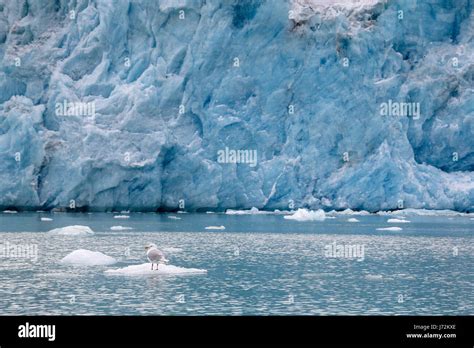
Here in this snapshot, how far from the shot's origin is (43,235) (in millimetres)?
24500

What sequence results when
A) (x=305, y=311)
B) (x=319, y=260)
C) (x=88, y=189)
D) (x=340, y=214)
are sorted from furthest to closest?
(x=340, y=214), (x=88, y=189), (x=319, y=260), (x=305, y=311)

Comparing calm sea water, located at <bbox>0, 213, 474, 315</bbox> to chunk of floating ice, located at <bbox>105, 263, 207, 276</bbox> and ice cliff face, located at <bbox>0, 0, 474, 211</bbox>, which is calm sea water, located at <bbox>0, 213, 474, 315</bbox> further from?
ice cliff face, located at <bbox>0, 0, 474, 211</bbox>

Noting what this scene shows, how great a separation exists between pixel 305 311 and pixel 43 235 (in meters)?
14.4

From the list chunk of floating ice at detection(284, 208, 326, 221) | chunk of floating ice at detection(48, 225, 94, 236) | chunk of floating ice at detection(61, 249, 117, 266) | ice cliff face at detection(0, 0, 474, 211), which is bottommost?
chunk of floating ice at detection(61, 249, 117, 266)

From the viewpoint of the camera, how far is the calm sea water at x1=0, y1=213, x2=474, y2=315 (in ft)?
39.9

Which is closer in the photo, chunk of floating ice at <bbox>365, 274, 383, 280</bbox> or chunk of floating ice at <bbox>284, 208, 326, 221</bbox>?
chunk of floating ice at <bbox>365, 274, 383, 280</bbox>

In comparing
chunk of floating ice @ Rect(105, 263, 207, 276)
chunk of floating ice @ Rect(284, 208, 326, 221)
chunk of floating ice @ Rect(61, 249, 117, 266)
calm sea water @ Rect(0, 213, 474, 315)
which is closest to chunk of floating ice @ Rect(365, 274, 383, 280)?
calm sea water @ Rect(0, 213, 474, 315)

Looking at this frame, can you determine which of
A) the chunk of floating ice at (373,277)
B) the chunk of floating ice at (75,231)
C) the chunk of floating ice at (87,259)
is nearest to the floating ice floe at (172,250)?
the chunk of floating ice at (87,259)

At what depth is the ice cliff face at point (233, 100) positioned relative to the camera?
3453 centimetres

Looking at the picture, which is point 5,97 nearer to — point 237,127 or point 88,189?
point 88,189

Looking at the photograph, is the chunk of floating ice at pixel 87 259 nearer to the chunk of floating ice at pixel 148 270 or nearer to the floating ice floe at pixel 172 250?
the chunk of floating ice at pixel 148 270

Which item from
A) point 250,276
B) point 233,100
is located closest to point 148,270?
point 250,276

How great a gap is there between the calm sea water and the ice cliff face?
750 cm
